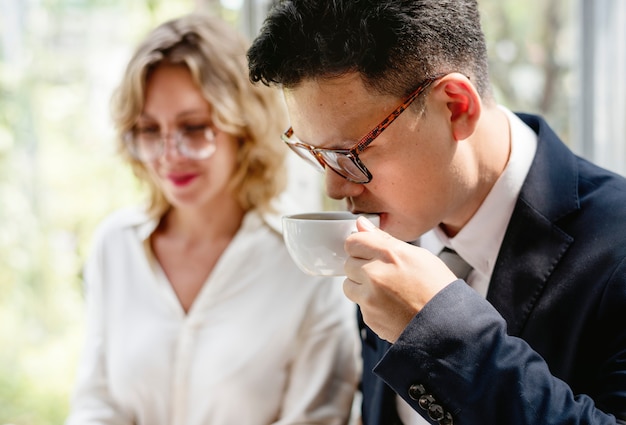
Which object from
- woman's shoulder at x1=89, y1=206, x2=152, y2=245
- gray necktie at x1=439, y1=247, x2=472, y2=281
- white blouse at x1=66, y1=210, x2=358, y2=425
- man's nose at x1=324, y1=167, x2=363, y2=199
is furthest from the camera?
woman's shoulder at x1=89, y1=206, x2=152, y2=245

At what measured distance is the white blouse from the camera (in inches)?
65.5

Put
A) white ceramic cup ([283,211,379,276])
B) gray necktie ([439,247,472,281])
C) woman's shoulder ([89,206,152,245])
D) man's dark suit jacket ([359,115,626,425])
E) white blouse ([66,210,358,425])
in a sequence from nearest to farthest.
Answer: man's dark suit jacket ([359,115,626,425])
white ceramic cup ([283,211,379,276])
gray necktie ([439,247,472,281])
white blouse ([66,210,358,425])
woman's shoulder ([89,206,152,245])

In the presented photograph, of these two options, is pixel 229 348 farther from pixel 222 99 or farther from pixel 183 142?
→ pixel 222 99

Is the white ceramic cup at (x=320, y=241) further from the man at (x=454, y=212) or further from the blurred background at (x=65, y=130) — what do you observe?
the blurred background at (x=65, y=130)

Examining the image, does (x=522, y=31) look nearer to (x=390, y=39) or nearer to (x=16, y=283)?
(x=390, y=39)

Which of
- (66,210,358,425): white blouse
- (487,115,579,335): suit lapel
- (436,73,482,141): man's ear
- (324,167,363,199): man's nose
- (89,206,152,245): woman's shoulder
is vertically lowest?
(66,210,358,425): white blouse

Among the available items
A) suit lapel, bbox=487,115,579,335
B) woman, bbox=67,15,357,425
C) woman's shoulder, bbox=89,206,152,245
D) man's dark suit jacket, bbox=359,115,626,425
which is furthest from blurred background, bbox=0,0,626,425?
suit lapel, bbox=487,115,579,335

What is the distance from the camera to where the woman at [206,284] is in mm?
1676

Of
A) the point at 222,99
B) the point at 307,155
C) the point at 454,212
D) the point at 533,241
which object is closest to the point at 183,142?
the point at 222,99

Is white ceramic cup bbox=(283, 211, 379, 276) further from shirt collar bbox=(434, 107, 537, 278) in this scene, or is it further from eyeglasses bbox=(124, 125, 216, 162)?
eyeglasses bbox=(124, 125, 216, 162)

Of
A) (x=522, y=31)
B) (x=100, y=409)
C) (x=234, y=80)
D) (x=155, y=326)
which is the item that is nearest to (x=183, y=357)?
Answer: (x=155, y=326)

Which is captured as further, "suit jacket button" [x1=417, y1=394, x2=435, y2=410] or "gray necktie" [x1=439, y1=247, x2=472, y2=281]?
"gray necktie" [x1=439, y1=247, x2=472, y2=281]

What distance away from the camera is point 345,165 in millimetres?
1154

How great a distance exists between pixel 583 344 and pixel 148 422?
1094mm
